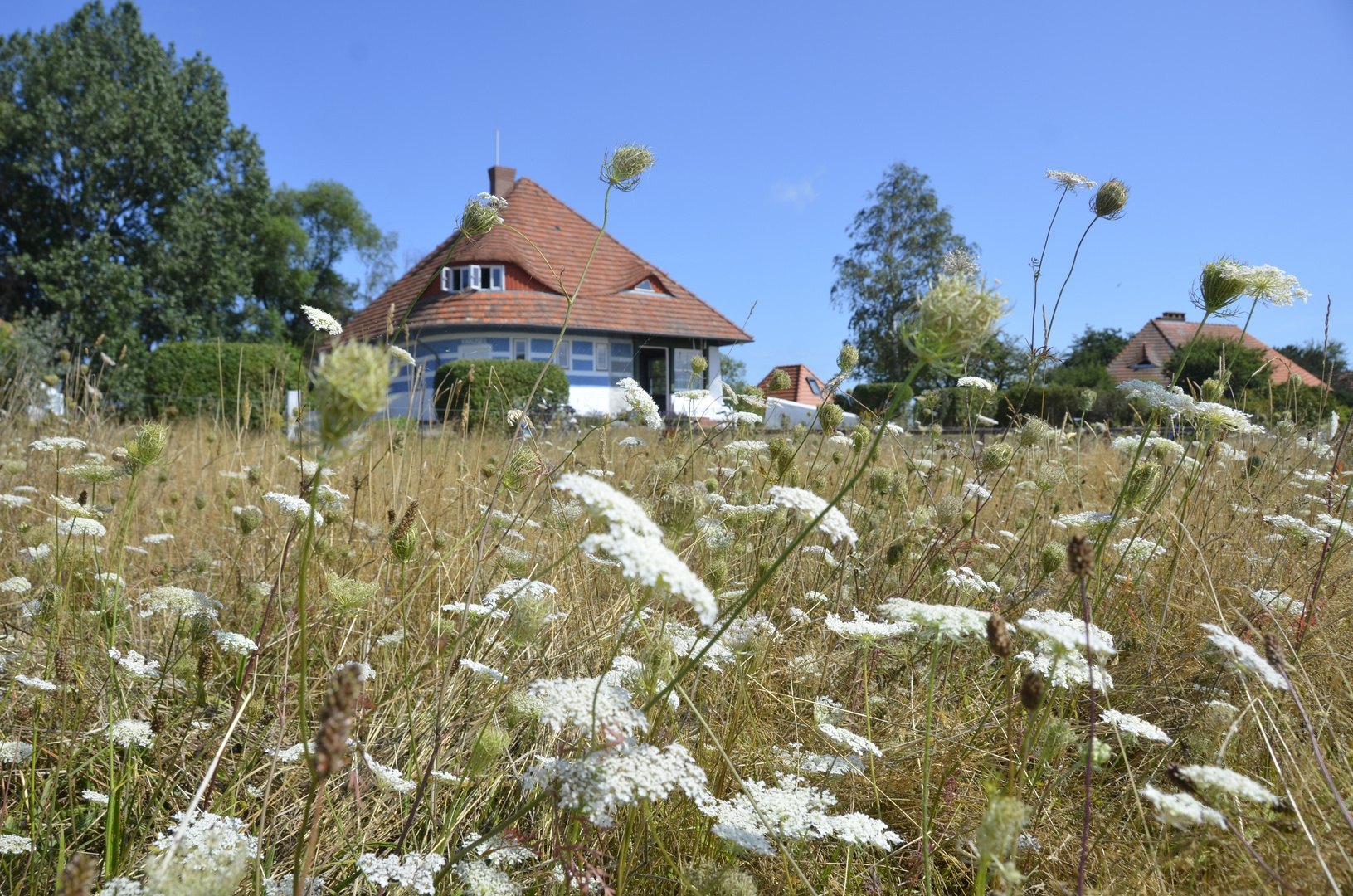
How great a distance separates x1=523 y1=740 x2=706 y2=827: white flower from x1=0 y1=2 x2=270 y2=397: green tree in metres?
27.0

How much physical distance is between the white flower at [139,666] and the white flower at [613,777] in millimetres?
1052

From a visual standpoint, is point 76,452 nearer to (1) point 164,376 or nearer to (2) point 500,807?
(2) point 500,807

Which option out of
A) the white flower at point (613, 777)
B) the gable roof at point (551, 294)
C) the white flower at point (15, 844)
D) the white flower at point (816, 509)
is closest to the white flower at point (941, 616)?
the white flower at point (816, 509)

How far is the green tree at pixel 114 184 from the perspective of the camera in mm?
23969

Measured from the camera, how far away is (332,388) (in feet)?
2.79

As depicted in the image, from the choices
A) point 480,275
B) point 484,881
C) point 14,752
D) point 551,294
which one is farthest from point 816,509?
point 480,275

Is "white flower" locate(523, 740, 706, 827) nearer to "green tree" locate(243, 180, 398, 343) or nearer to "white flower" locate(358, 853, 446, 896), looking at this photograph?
"white flower" locate(358, 853, 446, 896)

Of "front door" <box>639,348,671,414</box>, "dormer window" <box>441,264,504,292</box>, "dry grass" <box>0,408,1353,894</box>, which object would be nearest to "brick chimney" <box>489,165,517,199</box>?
"dormer window" <box>441,264,504,292</box>

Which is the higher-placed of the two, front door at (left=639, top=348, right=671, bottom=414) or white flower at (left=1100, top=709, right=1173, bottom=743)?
front door at (left=639, top=348, right=671, bottom=414)

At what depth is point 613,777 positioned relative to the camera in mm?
1068

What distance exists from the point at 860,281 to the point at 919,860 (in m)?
28.5

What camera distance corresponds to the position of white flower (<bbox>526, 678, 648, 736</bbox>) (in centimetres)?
113

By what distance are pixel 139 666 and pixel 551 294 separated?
899 inches

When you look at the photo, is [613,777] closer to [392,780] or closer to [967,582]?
[392,780]
